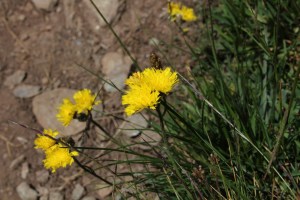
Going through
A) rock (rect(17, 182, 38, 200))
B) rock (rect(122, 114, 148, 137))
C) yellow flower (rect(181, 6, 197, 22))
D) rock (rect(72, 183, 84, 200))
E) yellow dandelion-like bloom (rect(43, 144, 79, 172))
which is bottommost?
rock (rect(72, 183, 84, 200))

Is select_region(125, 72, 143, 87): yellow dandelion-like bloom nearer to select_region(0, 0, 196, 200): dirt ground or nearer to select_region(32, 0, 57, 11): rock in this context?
select_region(0, 0, 196, 200): dirt ground

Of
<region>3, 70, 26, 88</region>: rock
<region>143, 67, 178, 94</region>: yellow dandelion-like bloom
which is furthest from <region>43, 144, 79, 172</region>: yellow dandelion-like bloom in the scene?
<region>3, 70, 26, 88</region>: rock

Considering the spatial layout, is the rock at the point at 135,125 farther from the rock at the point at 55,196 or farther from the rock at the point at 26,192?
the rock at the point at 26,192

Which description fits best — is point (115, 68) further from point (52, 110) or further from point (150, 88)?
point (150, 88)

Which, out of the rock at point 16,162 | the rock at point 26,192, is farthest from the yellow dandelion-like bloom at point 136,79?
the rock at point 16,162

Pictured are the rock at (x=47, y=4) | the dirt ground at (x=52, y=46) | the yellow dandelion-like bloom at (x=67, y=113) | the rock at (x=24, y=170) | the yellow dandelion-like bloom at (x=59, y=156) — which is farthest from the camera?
the rock at (x=47, y=4)

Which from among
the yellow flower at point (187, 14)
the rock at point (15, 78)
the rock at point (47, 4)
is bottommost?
the yellow flower at point (187, 14)
